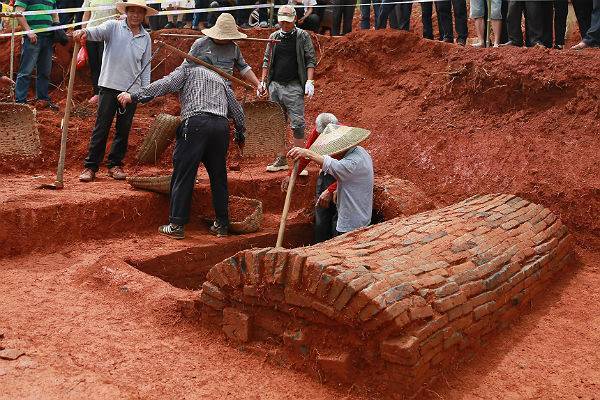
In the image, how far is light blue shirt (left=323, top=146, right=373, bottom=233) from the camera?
6957mm

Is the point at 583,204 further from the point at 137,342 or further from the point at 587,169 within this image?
the point at 137,342

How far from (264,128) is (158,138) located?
150 cm

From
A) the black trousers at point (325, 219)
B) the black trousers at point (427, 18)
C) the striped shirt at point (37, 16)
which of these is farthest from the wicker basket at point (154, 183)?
the black trousers at point (427, 18)

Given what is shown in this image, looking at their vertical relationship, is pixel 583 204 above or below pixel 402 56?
below

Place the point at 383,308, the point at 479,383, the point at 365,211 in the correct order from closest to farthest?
the point at 383,308 < the point at 479,383 < the point at 365,211

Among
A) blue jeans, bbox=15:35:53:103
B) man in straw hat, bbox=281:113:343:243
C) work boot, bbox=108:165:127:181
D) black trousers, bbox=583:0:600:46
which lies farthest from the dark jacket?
black trousers, bbox=583:0:600:46

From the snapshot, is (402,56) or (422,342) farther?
(402,56)

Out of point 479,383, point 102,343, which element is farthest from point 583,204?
point 102,343

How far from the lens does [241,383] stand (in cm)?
512

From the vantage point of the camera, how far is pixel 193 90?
301 inches

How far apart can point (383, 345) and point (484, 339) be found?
1.28 meters

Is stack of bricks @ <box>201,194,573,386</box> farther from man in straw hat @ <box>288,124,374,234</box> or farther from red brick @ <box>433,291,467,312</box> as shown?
man in straw hat @ <box>288,124,374,234</box>

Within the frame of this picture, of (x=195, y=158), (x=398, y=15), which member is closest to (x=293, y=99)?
(x=195, y=158)

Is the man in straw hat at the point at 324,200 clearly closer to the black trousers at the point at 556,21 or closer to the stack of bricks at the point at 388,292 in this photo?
the stack of bricks at the point at 388,292
